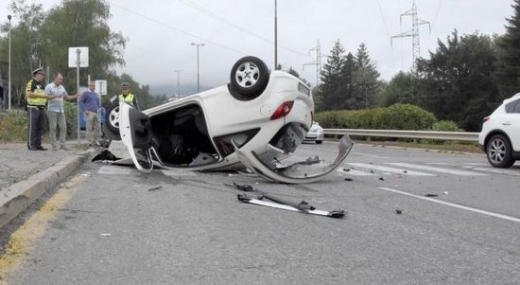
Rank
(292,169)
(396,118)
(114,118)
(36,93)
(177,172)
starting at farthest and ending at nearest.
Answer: (396,118)
(36,93)
(114,118)
(177,172)
(292,169)

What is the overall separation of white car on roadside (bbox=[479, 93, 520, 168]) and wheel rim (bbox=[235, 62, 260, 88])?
240 inches

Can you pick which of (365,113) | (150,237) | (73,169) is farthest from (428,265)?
(365,113)

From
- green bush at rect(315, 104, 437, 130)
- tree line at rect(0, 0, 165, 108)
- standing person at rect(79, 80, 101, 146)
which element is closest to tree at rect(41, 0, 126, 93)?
tree line at rect(0, 0, 165, 108)

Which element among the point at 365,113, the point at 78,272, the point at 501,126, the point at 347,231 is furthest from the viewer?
the point at 365,113

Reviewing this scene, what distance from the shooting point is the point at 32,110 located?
40.5ft

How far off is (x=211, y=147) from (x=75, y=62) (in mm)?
7931

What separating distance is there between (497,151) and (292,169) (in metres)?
5.59

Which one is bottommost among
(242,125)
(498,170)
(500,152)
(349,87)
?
(498,170)

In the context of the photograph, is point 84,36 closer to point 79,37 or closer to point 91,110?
point 79,37

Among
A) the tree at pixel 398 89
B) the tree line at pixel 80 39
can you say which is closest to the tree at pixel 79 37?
the tree line at pixel 80 39

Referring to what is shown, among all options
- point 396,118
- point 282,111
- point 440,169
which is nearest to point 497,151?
point 440,169

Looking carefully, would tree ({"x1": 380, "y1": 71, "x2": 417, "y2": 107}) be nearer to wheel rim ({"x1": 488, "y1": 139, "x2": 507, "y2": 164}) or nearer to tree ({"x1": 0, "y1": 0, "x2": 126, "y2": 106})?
tree ({"x1": 0, "y1": 0, "x2": 126, "y2": 106})

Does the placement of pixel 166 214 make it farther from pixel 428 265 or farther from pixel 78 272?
pixel 428 265

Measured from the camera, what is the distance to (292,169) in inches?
349
